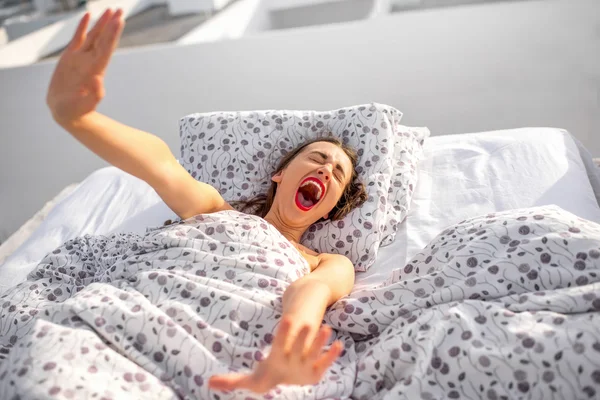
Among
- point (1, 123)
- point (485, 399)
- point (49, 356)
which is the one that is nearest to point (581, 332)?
point (485, 399)

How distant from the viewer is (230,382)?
82 centimetres

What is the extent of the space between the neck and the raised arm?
1.04 ft

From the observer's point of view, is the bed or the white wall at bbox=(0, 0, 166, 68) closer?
the bed

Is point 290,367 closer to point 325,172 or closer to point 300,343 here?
point 300,343

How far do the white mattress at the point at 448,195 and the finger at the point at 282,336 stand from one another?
48 cm

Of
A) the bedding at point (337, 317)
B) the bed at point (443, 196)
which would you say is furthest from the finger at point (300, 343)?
the bed at point (443, 196)

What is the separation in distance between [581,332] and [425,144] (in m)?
1.03

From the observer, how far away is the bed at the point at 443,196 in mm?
1410

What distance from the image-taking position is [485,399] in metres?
0.86

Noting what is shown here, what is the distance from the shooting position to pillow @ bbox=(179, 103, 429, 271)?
1472 millimetres

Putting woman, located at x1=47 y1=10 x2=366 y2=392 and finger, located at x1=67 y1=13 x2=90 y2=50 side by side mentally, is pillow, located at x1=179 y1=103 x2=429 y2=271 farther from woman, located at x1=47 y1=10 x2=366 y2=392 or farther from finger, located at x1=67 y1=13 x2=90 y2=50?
finger, located at x1=67 y1=13 x2=90 y2=50

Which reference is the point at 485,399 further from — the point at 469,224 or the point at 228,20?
the point at 228,20

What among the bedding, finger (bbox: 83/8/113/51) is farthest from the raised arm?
the bedding

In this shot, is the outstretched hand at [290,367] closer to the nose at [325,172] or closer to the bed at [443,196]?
the bed at [443,196]
